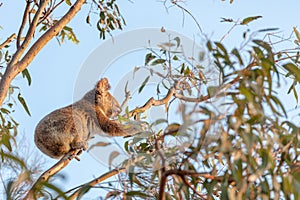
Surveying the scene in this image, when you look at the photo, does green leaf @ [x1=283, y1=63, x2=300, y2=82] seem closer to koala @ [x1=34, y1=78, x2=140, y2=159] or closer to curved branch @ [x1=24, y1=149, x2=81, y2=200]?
curved branch @ [x1=24, y1=149, x2=81, y2=200]

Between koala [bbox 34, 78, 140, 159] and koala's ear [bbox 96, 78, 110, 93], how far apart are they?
0.03 metres

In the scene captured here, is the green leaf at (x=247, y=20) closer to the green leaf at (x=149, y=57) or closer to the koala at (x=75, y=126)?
the green leaf at (x=149, y=57)

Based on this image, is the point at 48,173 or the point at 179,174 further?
the point at 48,173

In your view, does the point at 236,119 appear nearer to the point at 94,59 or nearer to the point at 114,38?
the point at 94,59

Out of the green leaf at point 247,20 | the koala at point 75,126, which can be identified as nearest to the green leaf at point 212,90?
the green leaf at point 247,20

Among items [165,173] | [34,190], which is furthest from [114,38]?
[165,173]

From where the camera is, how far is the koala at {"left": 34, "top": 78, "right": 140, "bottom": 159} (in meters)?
4.45

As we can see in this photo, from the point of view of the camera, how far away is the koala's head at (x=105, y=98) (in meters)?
5.04

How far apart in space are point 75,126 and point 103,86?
27.1 inches

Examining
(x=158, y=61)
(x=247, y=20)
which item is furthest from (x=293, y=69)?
(x=158, y=61)

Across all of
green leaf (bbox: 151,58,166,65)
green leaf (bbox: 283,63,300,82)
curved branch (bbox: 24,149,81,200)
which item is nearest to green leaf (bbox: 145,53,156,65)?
green leaf (bbox: 151,58,166,65)

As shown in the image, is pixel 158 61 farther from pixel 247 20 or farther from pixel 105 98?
pixel 105 98

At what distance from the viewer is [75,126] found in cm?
463

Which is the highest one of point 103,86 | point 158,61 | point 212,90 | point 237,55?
point 103,86
